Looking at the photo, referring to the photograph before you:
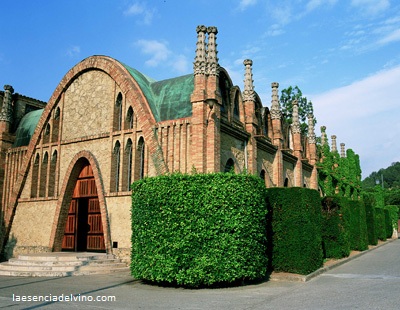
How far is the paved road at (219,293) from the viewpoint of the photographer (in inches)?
322

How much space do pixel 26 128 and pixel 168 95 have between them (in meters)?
9.27

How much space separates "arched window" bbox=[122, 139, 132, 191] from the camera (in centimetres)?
1650

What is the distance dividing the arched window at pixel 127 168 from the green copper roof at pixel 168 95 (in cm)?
179

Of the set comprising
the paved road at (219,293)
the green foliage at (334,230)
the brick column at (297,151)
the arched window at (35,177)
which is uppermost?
the brick column at (297,151)

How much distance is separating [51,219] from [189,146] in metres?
8.23

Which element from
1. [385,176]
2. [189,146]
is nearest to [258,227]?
[189,146]

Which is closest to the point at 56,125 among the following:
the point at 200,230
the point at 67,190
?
the point at 67,190

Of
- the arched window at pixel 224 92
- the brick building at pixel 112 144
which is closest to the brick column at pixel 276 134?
the brick building at pixel 112 144

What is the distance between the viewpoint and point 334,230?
17.3 m

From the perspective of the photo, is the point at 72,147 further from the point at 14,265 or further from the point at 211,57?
the point at 211,57

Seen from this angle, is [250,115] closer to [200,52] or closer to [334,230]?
[200,52]

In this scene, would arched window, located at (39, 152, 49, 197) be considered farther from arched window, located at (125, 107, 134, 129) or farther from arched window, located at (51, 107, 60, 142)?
arched window, located at (125, 107, 134, 129)

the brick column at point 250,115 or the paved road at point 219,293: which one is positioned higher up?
the brick column at point 250,115

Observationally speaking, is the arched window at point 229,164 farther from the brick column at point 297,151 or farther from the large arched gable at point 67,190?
the brick column at point 297,151
